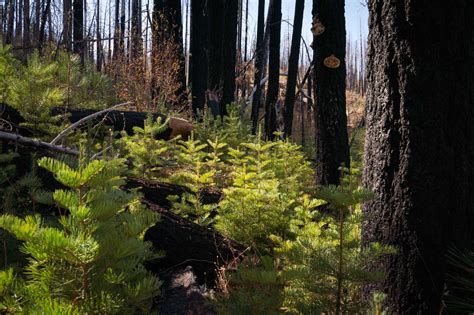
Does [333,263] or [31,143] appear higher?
[31,143]

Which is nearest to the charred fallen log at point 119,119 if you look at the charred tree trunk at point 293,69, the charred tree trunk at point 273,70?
the charred tree trunk at point 273,70

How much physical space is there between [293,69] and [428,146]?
403 inches

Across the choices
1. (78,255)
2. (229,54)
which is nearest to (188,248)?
(78,255)

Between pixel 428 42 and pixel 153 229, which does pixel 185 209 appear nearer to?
pixel 153 229

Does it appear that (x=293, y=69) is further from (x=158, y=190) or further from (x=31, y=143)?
(x=31, y=143)

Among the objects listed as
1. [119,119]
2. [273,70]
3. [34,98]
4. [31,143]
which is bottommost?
[31,143]

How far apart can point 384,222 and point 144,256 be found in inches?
45.8

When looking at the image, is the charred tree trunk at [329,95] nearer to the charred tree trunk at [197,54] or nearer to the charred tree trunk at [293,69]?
the charred tree trunk at [293,69]

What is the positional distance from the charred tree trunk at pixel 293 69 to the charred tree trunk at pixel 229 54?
1486mm

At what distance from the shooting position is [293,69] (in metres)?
11.9

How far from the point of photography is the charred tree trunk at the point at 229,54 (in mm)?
10789

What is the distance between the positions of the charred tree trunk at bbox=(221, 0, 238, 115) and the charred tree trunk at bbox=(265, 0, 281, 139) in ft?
3.30

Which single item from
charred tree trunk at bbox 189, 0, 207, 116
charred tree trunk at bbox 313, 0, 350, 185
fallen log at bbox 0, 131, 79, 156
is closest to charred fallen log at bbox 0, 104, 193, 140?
fallen log at bbox 0, 131, 79, 156

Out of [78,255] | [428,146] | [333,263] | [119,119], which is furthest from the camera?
[119,119]
